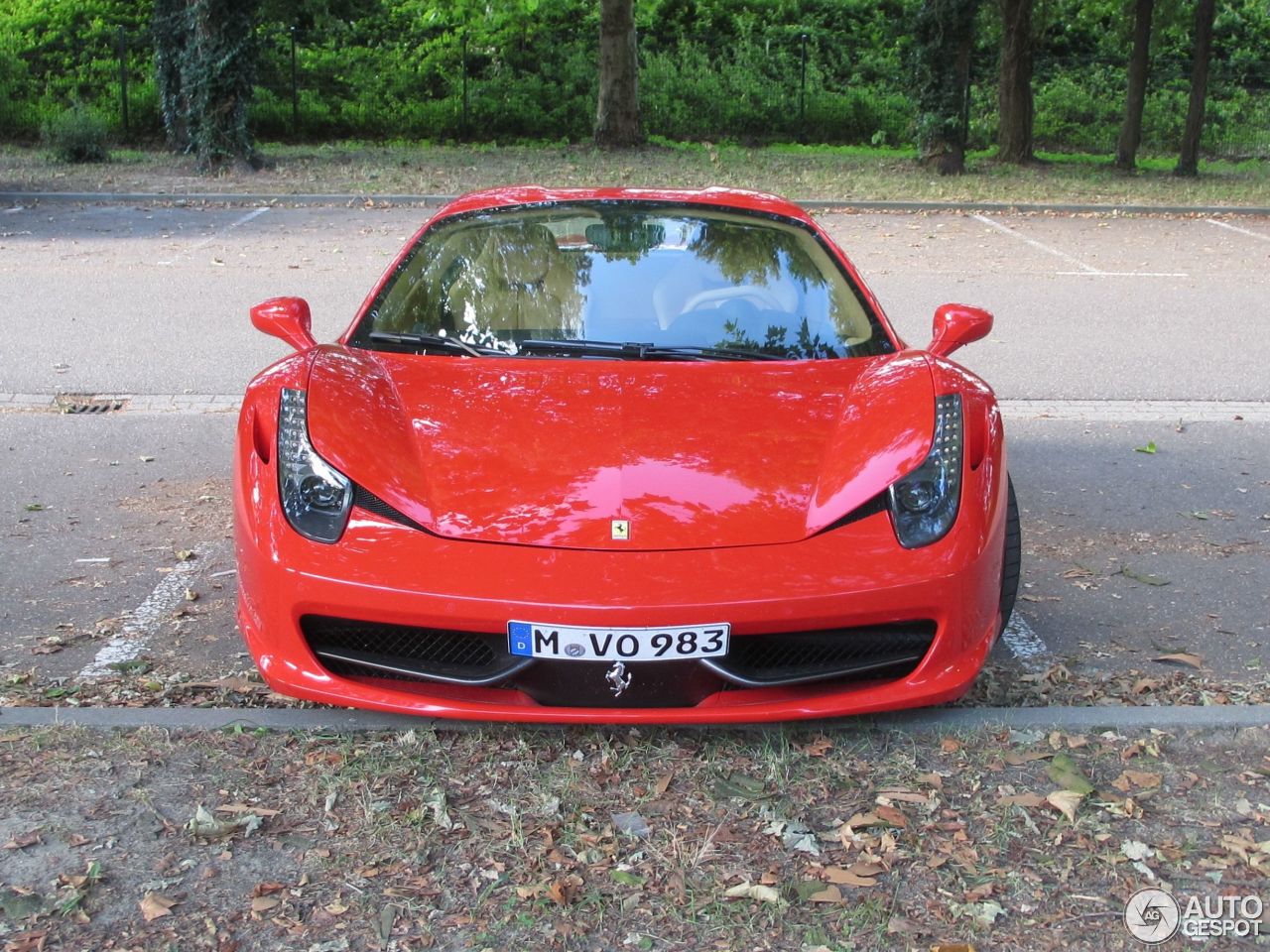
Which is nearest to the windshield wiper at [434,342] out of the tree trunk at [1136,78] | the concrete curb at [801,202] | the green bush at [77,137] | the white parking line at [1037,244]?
the white parking line at [1037,244]

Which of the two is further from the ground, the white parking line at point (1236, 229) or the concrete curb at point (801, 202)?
the concrete curb at point (801, 202)

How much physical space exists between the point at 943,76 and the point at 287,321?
50.8ft

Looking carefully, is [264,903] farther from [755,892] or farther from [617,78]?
[617,78]

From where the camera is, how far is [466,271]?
420 cm

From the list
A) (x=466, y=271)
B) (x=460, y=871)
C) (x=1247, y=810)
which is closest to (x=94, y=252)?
(x=466, y=271)

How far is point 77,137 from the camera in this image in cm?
1817

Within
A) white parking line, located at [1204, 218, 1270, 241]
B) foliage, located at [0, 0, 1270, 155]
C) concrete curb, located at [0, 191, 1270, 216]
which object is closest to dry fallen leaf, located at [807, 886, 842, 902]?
white parking line, located at [1204, 218, 1270, 241]

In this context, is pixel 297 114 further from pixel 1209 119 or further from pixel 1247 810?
pixel 1247 810

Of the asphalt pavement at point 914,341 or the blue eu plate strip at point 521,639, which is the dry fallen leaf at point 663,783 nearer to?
the blue eu plate strip at point 521,639

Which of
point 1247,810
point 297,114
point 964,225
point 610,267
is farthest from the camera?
point 297,114

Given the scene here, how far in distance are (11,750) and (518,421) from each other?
4.81 ft

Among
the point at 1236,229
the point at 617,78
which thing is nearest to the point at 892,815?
the point at 1236,229

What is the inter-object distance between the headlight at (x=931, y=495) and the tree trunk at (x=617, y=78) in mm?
18984

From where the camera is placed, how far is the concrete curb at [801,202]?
14.4 metres
